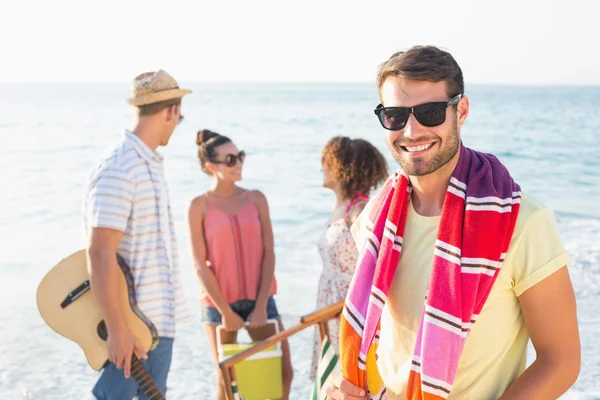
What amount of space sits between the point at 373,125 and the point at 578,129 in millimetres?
8888

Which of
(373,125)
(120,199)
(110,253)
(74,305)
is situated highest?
(120,199)

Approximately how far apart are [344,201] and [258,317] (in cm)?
82

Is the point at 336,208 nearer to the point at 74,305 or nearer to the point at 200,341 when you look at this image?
the point at 74,305

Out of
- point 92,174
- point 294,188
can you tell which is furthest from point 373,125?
point 92,174

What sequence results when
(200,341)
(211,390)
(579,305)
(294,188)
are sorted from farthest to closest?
(294,188) → (579,305) → (200,341) → (211,390)

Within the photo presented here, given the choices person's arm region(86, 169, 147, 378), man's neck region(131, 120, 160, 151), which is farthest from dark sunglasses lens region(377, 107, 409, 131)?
man's neck region(131, 120, 160, 151)

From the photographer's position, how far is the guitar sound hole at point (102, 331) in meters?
3.22

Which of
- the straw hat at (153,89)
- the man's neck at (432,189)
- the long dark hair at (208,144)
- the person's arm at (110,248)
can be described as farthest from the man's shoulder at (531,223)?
the long dark hair at (208,144)

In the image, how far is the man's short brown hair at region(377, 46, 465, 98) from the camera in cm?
198

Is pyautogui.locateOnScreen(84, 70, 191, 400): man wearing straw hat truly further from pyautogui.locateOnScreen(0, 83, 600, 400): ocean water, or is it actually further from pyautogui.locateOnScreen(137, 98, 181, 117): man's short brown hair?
pyautogui.locateOnScreen(0, 83, 600, 400): ocean water

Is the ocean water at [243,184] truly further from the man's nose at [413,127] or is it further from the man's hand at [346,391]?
the man's nose at [413,127]

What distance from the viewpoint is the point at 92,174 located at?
3.20m

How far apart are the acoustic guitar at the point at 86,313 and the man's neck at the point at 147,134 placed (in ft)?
1.70

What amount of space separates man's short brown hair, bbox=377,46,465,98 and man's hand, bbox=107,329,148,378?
5.54 ft
